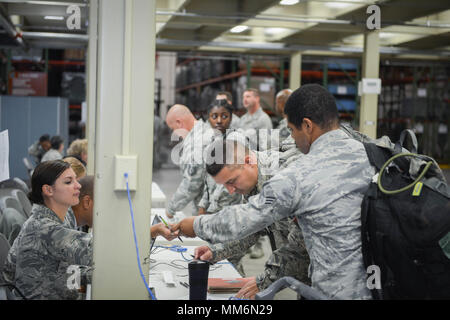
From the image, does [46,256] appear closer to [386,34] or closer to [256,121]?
[256,121]

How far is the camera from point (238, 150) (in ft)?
8.33

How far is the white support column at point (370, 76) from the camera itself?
967cm

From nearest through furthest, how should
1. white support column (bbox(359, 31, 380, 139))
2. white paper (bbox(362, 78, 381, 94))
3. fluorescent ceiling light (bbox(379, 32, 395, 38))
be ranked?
white paper (bbox(362, 78, 381, 94)), white support column (bbox(359, 31, 380, 139)), fluorescent ceiling light (bbox(379, 32, 395, 38))

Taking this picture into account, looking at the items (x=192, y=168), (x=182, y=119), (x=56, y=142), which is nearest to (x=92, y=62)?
(x=192, y=168)

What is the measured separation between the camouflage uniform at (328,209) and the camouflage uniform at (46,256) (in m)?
0.78

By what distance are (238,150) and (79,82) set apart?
12.2 metres

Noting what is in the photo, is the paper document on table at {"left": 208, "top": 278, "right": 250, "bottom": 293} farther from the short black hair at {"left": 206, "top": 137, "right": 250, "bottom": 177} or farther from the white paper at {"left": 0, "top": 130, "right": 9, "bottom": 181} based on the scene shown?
the white paper at {"left": 0, "top": 130, "right": 9, "bottom": 181}

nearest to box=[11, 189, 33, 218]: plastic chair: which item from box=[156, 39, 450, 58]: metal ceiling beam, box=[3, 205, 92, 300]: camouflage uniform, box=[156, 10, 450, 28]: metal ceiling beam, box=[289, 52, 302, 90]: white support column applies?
box=[3, 205, 92, 300]: camouflage uniform

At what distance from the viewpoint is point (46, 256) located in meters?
2.47

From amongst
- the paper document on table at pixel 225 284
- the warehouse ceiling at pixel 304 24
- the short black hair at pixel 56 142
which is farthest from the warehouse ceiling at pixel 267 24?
the paper document on table at pixel 225 284

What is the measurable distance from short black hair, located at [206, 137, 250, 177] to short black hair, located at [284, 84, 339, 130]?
1.36 feet

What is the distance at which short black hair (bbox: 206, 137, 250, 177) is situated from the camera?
7.85 feet
